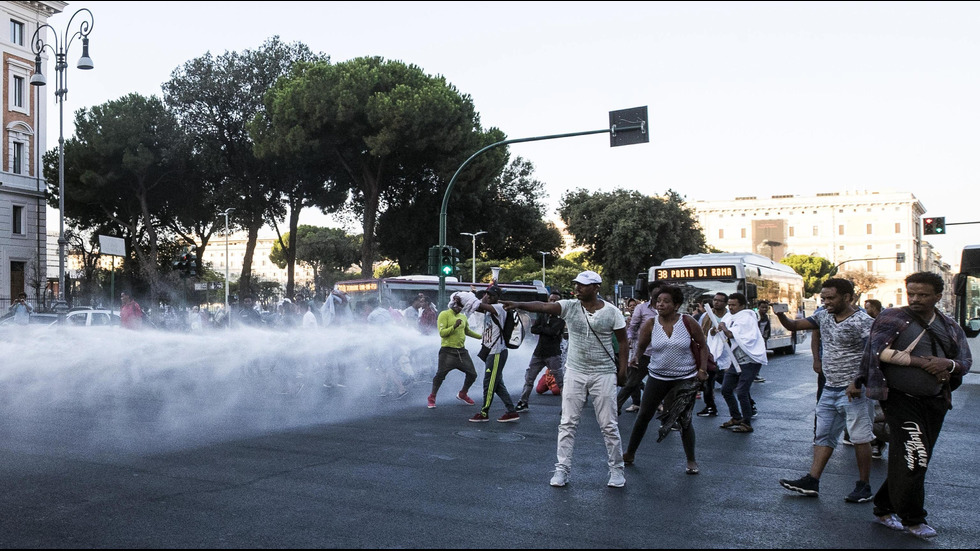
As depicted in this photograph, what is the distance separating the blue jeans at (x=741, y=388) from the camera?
9.95m

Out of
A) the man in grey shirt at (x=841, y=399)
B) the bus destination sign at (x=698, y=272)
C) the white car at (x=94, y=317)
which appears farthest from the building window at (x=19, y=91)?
the man in grey shirt at (x=841, y=399)

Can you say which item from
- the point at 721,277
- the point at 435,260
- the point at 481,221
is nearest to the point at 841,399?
the point at 435,260

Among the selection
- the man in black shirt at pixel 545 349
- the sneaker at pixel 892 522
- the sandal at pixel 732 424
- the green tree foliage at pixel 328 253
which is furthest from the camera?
the green tree foliage at pixel 328 253

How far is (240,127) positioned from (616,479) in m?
35.2

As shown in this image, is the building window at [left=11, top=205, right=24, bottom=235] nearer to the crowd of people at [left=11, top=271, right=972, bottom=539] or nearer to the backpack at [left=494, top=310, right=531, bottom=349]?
the crowd of people at [left=11, top=271, right=972, bottom=539]

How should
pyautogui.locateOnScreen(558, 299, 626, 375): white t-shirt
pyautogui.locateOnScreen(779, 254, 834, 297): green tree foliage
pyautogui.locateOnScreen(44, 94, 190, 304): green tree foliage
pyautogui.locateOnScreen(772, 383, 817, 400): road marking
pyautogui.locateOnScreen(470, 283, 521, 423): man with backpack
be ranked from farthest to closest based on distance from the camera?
pyautogui.locateOnScreen(779, 254, 834, 297): green tree foliage
pyautogui.locateOnScreen(44, 94, 190, 304): green tree foliage
pyautogui.locateOnScreen(772, 383, 817, 400): road marking
pyautogui.locateOnScreen(470, 283, 521, 423): man with backpack
pyautogui.locateOnScreen(558, 299, 626, 375): white t-shirt

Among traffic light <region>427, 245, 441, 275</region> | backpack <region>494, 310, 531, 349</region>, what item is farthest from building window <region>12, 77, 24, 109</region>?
backpack <region>494, 310, 531, 349</region>

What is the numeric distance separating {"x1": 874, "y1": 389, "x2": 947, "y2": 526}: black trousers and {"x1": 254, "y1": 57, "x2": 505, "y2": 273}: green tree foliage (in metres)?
29.8

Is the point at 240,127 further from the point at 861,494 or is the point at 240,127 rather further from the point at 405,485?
the point at 861,494

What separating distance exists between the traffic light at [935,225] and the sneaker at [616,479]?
30.1m

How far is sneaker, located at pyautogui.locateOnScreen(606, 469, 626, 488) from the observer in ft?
21.2

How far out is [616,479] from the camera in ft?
21.3

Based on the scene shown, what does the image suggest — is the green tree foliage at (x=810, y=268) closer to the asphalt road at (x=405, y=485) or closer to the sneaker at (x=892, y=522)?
the asphalt road at (x=405, y=485)

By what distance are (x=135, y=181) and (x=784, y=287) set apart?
30423 mm
